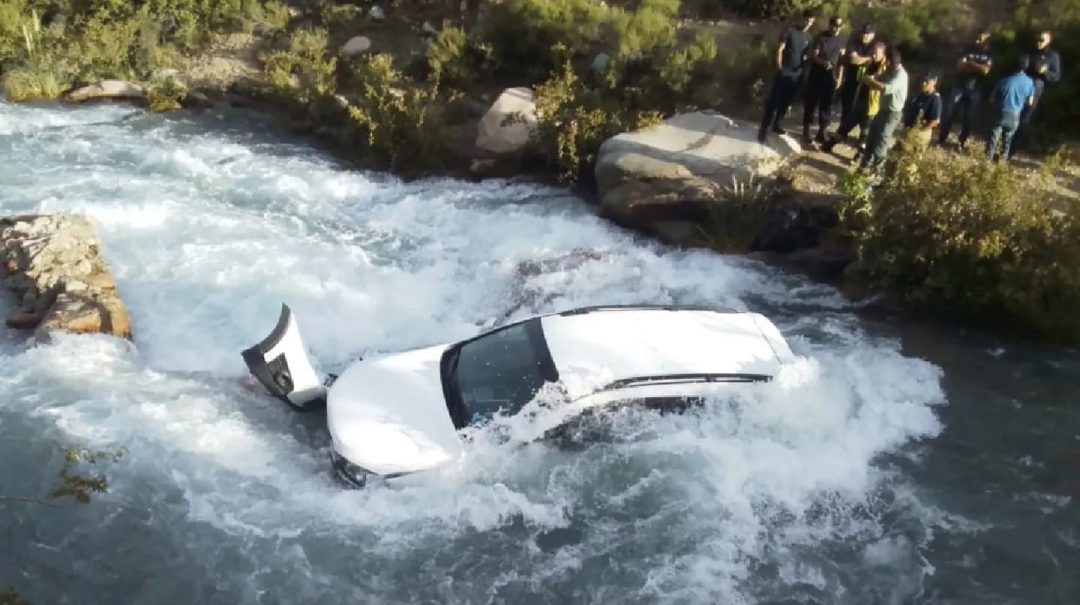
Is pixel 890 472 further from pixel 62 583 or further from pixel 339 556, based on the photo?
pixel 62 583

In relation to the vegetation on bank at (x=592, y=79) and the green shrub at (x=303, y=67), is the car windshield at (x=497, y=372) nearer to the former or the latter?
the vegetation on bank at (x=592, y=79)

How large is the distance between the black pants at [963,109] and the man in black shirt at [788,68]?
2135 mm

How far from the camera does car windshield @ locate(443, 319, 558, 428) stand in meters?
7.75

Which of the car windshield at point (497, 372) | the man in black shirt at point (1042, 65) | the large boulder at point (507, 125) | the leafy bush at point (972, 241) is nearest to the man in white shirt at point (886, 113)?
the leafy bush at point (972, 241)

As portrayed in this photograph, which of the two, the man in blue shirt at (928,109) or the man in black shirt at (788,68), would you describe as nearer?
the man in blue shirt at (928,109)

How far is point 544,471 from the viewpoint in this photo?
8000 millimetres

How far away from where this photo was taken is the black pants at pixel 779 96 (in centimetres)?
1232

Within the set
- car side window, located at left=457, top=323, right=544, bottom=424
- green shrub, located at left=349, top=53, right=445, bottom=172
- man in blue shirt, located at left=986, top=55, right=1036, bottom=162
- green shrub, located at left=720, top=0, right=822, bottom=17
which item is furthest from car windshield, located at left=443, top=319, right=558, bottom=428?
green shrub, located at left=720, top=0, right=822, bottom=17

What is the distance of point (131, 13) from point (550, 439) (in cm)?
1539

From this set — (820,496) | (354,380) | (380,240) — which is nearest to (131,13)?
(380,240)

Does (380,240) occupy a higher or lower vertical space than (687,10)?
lower

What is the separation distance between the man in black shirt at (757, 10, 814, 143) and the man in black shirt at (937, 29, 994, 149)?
6.77 feet

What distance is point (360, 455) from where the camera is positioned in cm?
760

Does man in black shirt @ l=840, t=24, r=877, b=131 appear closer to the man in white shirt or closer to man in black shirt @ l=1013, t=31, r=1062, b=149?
the man in white shirt
